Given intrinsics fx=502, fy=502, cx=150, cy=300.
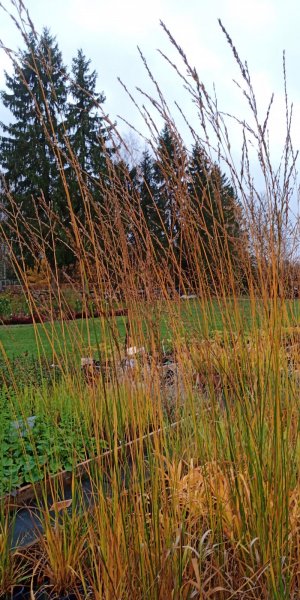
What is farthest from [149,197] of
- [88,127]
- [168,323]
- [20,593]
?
[88,127]

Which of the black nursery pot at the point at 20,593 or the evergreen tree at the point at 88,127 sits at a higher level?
the evergreen tree at the point at 88,127

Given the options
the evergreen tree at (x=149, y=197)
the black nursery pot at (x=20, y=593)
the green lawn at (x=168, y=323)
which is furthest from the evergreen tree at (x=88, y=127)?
the black nursery pot at (x=20, y=593)

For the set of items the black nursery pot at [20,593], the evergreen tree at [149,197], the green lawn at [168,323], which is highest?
the evergreen tree at [149,197]

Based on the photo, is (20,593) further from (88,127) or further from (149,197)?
(88,127)

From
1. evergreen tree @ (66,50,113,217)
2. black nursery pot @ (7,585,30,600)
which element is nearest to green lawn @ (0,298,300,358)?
evergreen tree @ (66,50,113,217)

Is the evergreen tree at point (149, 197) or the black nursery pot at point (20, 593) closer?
the black nursery pot at point (20, 593)

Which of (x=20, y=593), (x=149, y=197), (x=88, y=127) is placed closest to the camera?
(x=20, y=593)

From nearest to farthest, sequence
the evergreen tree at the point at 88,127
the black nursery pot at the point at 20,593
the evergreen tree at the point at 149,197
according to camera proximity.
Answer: the evergreen tree at the point at 88,127, the black nursery pot at the point at 20,593, the evergreen tree at the point at 149,197

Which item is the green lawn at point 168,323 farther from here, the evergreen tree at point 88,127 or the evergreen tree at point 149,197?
the evergreen tree at point 88,127

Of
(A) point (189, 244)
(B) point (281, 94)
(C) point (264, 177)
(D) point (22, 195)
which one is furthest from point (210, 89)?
(D) point (22, 195)

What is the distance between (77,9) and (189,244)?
1134 millimetres

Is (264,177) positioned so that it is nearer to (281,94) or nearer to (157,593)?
(281,94)

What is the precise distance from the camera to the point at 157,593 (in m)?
1.28

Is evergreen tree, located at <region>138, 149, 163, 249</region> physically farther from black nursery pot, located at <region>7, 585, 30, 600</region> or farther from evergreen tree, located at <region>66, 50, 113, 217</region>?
black nursery pot, located at <region>7, 585, 30, 600</region>
